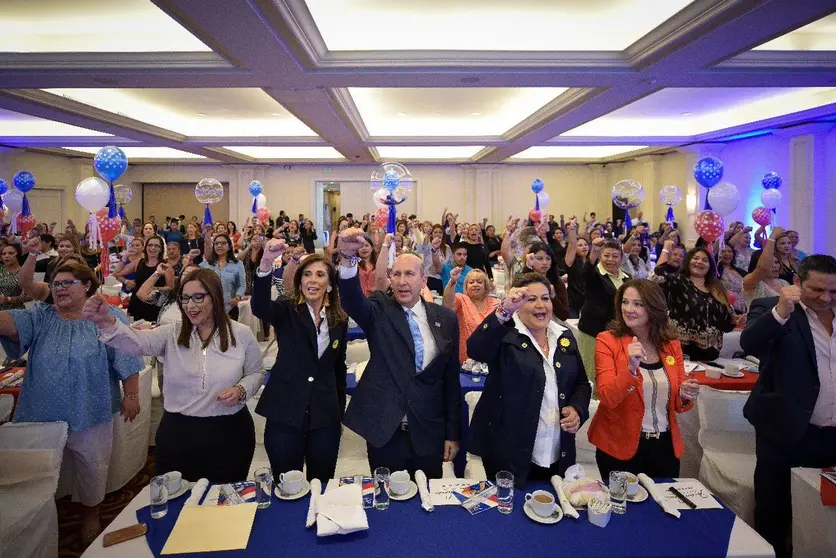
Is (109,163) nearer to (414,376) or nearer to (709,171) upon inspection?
(414,376)

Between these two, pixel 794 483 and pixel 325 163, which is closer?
pixel 794 483

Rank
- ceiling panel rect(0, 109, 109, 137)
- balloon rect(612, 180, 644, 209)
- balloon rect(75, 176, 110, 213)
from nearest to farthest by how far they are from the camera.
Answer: balloon rect(75, 176, 110, 213), balloon rect(612, 180, 644, 209), ceiling panel rect(0, 109, 109, 137)

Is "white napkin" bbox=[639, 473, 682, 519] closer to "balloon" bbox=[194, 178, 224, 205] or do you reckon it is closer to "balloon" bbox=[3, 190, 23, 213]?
"balloon" bbox=[194, 178, 224, 205]

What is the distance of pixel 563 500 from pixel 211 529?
122 centimetres

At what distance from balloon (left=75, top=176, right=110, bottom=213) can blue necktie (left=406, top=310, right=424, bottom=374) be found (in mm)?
3801

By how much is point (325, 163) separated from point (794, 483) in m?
14.4

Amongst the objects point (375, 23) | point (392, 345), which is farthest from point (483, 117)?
point (392, 345)

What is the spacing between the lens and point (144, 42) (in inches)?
202

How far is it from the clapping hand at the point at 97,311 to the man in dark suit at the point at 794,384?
2819 millimetres

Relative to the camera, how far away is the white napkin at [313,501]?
1.70m

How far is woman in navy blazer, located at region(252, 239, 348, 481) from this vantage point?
2.27 meters

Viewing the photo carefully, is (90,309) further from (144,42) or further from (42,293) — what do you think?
(144,42)

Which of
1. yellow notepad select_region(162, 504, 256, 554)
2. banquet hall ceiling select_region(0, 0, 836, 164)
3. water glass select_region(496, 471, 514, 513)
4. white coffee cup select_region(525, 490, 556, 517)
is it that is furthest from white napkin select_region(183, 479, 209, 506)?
banquet hall ceiling select_region(0, 0, 836, 164)

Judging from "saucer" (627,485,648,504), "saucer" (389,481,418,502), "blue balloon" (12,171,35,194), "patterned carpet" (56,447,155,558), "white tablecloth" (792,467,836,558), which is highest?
"blue balloon" (12,171,35,194)
